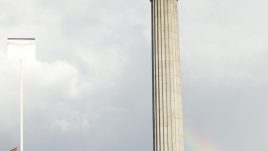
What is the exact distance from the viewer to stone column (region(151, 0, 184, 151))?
55844 mm

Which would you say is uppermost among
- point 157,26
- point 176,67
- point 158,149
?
point 157,26

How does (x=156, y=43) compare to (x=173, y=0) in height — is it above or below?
below

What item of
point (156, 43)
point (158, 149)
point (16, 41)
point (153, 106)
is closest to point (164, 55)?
Result: point (156, 43)

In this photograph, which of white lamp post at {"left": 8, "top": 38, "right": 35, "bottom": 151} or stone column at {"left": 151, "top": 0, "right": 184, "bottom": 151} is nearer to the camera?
white lamp post at {"left": 8, "top": 38, "right": 35, "bottom": 151}

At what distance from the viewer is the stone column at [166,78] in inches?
2199

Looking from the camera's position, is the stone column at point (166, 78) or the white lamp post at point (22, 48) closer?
the white lamp post at point (22, 48)

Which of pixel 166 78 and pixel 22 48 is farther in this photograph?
pixel 166 78

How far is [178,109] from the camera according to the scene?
187 ft

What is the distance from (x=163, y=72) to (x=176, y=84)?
5.59 ft

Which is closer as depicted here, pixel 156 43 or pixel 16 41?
pixel 16 41

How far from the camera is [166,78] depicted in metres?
57.1

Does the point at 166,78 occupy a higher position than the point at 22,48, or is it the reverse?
the point at 22,48

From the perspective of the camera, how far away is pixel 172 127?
183 feet

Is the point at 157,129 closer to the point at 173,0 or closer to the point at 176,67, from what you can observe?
the point at 176,67
